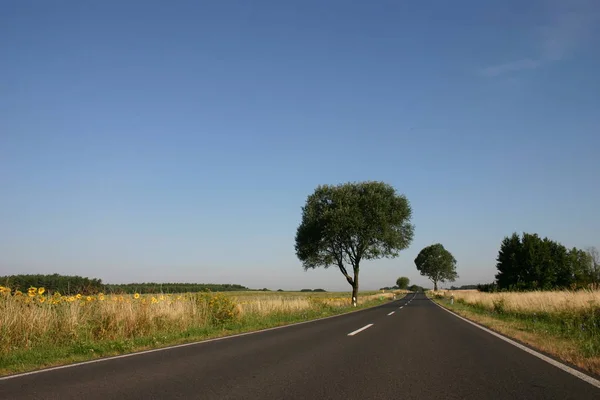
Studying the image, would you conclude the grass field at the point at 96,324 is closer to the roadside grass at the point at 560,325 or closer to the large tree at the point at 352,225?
the roadside grass at the point at 560,325

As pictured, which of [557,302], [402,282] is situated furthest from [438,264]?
[557,302]

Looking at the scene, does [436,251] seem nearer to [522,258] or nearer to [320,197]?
[522,258]

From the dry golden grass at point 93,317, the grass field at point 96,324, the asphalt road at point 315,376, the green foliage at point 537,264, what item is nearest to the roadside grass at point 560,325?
the asphalt road at point 315,376

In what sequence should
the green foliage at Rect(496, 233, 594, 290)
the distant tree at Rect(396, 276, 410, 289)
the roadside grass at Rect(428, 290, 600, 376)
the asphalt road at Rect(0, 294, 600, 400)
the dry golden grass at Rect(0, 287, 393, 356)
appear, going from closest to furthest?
the asphalt road at Rect(0, 294, 600, 400), the roadside grass at Rect(428, 290, 600, 376), the dry golden grass at Rect(0, 287, 393, 356), the green foliage at Rect(496, 233, 594, 290), the distant tree at Rect(396, 276, 410, 289)

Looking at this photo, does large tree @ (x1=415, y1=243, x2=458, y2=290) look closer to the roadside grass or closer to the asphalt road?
the roadside grass

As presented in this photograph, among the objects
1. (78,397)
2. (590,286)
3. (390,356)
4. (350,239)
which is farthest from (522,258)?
(78,397)

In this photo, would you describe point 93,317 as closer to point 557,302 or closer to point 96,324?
point 96,324

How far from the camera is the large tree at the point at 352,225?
38531 millimetres

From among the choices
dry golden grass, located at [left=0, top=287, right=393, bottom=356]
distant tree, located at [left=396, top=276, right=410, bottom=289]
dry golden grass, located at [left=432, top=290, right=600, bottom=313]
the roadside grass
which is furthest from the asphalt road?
distant tree, located at [left=396, top=276, right=410, bottom=289]

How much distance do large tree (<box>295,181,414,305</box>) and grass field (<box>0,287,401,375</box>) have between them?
2336cm

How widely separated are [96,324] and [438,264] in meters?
113

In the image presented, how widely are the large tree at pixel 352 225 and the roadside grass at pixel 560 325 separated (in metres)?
15.5

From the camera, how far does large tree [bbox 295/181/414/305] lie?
38531mm

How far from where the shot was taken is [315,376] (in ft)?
20.4
